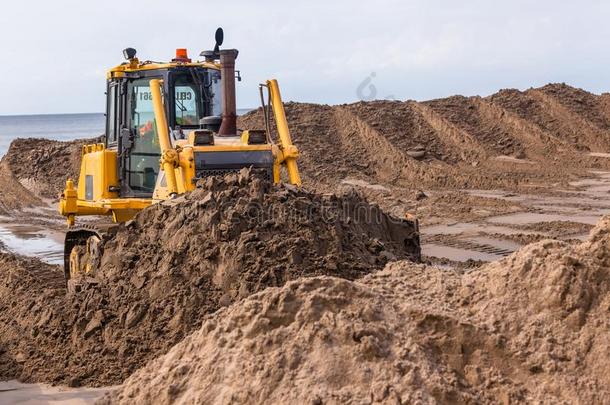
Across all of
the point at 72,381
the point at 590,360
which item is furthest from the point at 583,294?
the point at 72,381

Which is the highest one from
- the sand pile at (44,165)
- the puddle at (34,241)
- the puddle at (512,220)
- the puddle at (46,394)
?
the sand pile at (44,165)

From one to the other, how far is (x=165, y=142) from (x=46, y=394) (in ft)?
9.50

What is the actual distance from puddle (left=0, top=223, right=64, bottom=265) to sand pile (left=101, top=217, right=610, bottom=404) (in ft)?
26.5

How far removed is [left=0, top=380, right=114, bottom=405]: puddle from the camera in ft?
19.2

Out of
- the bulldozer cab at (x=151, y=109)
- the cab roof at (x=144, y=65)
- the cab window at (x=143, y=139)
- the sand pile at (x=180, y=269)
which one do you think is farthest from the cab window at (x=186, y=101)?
the sand pile at (x=180, y=269)

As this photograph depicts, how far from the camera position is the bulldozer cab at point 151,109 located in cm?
863

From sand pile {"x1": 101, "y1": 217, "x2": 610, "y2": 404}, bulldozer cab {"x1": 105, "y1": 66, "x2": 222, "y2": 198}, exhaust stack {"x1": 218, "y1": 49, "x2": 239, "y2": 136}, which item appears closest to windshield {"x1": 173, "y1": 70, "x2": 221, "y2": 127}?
bulldozer cab {"x1": 105, "y1": 66, "x2": 222, "y2": 198}

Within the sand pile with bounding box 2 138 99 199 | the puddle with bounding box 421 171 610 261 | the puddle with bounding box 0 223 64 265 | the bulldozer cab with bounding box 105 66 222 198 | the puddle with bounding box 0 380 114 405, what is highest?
the bulldozer cab with bounding box 105 66 222 198

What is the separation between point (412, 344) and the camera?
13.4ft

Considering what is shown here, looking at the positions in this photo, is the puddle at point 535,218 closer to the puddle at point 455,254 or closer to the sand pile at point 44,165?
the puddle at point 455,254

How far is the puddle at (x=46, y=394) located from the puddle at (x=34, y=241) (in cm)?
575

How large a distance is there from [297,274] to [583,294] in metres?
2.67

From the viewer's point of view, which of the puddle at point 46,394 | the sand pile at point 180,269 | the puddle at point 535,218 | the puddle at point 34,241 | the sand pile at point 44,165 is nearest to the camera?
the puddle at point 46,394

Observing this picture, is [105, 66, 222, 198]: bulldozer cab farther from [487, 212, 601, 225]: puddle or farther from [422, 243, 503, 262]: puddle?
[487, 212, 601, 225]: puddle
